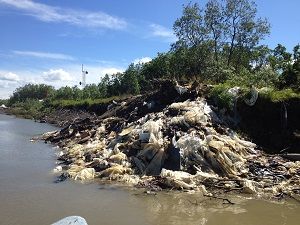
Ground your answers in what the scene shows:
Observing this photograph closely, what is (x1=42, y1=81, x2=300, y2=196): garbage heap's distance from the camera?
35.8ft

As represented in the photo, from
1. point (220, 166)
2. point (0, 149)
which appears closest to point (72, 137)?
point (0, 149)

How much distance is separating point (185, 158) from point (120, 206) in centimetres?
→ 321

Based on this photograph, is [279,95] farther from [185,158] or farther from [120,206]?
[120,206]

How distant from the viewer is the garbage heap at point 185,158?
430 inches

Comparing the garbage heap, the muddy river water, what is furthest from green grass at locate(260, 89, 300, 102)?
the muddy river water

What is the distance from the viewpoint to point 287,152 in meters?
13.3

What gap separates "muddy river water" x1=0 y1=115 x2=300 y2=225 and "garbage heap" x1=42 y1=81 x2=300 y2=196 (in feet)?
2.19

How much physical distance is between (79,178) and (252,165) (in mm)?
5141

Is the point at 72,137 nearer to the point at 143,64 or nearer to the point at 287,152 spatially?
the point at 287,152

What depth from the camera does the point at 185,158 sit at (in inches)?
470

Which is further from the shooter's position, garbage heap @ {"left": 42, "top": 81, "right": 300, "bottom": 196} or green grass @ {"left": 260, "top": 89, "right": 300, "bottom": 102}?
green grass @ {"left": 260, "top": 89, "right": 300, "bottom": 102}

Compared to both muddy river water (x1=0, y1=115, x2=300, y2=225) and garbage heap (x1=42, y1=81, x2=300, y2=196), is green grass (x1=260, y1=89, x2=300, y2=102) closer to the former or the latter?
garbage heap (x1=42, y1=81, x2=300, y2=196)

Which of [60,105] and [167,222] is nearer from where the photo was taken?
[167,222]

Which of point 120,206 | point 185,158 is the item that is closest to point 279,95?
point 185,158
